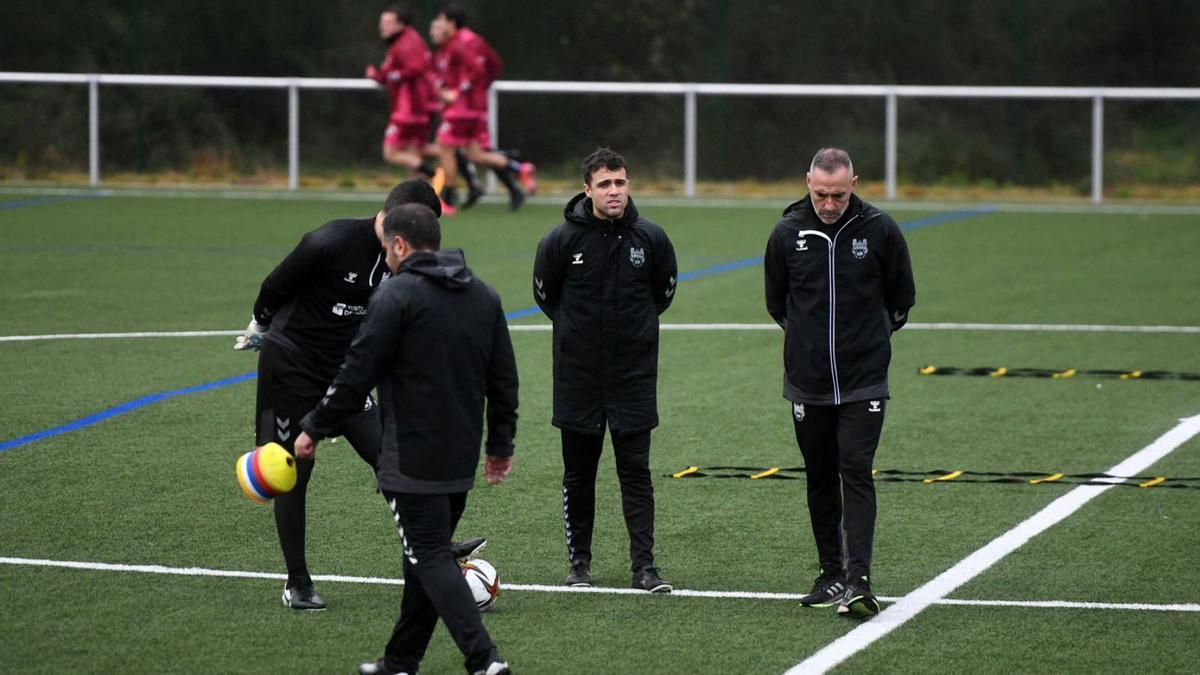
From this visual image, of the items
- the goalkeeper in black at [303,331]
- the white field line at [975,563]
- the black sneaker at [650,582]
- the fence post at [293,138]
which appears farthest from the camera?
the fence post at [293,138]

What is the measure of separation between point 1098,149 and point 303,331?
22.4m

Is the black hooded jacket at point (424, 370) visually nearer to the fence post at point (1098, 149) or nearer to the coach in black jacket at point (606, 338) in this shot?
the coach in black jacket at point (606, 338)

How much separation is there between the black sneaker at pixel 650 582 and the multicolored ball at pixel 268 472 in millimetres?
1706

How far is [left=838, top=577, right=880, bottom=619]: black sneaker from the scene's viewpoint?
7.73 metres

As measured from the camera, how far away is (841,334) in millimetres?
8000

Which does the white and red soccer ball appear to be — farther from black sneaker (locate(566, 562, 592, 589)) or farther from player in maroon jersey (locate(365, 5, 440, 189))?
player in maroon jersey (locate(365, 5, 440, 189))

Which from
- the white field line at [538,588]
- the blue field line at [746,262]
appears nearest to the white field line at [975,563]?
the white field line at [538,588]

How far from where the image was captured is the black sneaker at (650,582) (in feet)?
26.8

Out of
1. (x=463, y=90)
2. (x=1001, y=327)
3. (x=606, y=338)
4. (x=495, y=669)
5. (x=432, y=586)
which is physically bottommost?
(x=495, y=669)

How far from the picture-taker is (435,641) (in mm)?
7445

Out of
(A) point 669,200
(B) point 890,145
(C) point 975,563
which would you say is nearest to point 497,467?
(C) point 975,563

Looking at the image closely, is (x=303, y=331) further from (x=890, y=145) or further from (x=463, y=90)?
(x=890, y=145)

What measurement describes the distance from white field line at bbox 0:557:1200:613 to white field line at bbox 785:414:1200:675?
0.59 ft

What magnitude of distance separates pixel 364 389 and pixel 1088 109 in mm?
23872
